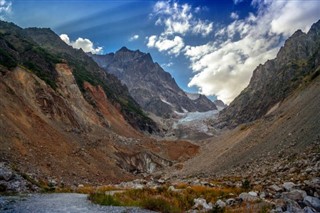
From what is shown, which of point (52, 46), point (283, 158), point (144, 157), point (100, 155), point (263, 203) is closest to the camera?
point (263, 203)

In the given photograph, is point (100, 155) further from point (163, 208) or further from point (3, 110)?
point (163, 208)

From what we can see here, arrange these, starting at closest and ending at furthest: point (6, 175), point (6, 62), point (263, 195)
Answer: point (263, 195) < point (6, 175) < point (6, 62)

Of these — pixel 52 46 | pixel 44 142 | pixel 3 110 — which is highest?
pixel 52 46

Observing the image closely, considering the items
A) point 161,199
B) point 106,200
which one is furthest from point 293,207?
Result: point 106,200

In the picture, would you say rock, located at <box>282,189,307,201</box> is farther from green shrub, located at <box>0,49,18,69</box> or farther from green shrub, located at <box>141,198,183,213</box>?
green shrub, located at <box>0,49,18,69</box>

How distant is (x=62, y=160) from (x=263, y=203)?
35180 mm

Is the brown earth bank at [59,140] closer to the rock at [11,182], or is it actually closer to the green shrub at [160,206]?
the rock at [11,182]

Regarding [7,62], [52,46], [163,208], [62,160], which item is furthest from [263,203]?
[52,46]

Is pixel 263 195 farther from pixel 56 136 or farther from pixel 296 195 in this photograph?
pixel 56 136

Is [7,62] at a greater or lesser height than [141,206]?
greater

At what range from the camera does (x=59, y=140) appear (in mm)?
53562

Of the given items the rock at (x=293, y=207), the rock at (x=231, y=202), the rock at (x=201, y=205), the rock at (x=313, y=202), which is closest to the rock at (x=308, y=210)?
the rock at (x=293, y=207)

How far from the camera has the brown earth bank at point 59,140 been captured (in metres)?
42.3

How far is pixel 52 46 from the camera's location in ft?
648
